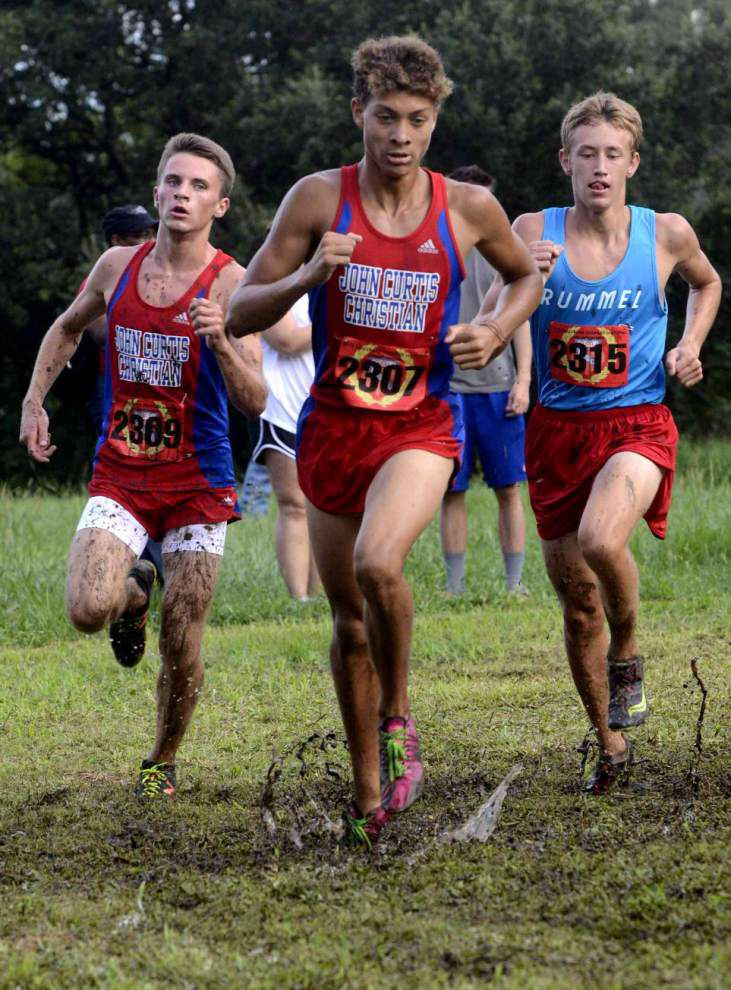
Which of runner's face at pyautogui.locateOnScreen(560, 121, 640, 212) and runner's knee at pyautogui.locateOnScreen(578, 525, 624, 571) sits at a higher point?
runner's face at pyautogui.locateOnScreen(560, 121, 640, 212)

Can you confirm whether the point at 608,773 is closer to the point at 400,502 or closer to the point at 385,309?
the point at 400,502

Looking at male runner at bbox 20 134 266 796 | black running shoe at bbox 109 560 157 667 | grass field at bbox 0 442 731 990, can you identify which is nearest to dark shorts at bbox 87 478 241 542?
male runner at bbox 20 134 266 796

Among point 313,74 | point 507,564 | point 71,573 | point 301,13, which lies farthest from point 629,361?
point 301,13

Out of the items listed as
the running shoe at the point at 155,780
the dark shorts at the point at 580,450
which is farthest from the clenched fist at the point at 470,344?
the running shoe at the point at 155,780

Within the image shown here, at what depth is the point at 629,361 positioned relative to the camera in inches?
217

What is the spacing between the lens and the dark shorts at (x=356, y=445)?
15.3 feet

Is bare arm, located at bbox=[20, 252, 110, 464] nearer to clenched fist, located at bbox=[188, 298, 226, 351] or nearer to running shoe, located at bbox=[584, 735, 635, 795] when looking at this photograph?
clenched fist, located at bbox=[188, 298, 226, 351]

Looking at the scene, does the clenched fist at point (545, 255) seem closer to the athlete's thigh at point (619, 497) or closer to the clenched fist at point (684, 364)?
the clenched fist at point (684, 364)

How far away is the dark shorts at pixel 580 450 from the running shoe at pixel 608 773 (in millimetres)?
880

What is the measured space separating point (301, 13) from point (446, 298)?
2553cm

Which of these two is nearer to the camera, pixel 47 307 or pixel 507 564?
pixel 507 564

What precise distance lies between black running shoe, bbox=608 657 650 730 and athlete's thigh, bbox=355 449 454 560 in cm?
114

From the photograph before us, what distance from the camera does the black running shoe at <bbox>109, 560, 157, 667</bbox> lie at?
232 inches

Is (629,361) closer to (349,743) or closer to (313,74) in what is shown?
(349,743)
